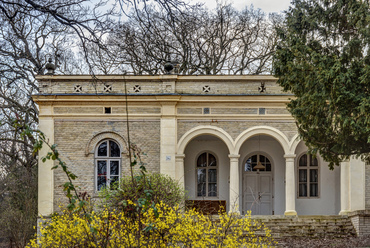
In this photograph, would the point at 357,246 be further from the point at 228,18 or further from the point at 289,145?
the point at 228,18

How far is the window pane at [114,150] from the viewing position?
18203mm

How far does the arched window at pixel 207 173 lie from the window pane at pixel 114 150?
12.7 feet

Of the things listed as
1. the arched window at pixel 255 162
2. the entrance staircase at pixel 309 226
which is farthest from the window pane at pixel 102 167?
the arched window at pixel 255 162

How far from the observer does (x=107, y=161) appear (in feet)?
59.4

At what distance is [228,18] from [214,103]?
12122 mm

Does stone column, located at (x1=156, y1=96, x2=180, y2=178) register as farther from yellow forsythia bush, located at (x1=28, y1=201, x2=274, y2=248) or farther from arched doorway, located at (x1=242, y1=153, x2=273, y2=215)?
yellow forsythia bush, located at (x1=28, y1=201, x2=274, y2=248)

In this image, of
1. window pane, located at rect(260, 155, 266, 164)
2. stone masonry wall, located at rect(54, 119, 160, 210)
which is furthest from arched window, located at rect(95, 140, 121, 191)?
window pane, located at rect(260, 155, 266, 164)

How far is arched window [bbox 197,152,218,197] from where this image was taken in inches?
812

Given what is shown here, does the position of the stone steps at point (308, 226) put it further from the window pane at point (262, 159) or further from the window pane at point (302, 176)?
the window pane at point (262, 159)

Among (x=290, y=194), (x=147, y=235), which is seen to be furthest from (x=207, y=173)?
(x=147, y=235)

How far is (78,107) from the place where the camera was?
18078 millimetres

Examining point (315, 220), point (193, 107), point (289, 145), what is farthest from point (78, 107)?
point (315, 220)

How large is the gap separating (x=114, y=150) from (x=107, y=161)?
0.46 m

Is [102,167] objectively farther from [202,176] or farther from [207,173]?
[207,173]
